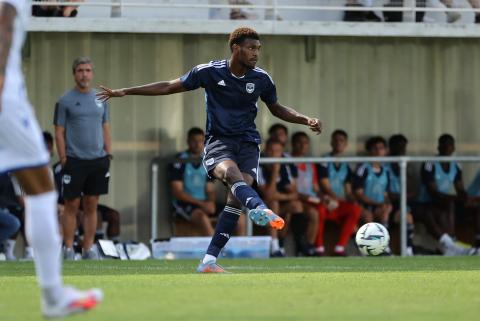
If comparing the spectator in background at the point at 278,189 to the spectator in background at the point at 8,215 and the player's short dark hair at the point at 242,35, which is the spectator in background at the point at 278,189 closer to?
the spectator in background at the point at 8,215

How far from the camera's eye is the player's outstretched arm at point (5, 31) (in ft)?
23.1

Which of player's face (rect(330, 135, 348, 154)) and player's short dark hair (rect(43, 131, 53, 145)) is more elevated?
player's short dark hair (rect(43, 131, 53, 145))

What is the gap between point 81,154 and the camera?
53.2 feet

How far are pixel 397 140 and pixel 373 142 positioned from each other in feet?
1.24

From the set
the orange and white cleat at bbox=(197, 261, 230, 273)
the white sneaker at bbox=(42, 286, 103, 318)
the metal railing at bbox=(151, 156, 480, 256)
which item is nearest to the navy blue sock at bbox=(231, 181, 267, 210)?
the orange and white cleat at bbox=(197, 261, 230, 273)

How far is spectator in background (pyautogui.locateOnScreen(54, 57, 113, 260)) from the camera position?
52.7ft

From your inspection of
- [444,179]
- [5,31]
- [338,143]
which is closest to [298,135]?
[338,143]

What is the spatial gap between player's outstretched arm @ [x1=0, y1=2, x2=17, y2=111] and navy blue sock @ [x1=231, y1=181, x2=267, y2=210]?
14.4ft

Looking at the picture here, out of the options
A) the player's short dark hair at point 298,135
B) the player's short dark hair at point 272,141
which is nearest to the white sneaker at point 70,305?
the player's short dark hair at point 272,141

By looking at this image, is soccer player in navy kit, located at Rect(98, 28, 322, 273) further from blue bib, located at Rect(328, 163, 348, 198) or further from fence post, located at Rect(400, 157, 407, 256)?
blue bib, located at Rect(328, 163, 348, 198)

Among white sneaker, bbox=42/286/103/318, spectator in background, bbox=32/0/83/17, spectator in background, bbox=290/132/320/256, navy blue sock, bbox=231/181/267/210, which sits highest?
spectator in background, bbox=32/0/83/17

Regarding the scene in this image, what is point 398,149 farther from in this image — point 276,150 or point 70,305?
point 70,305

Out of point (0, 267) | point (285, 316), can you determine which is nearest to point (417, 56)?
point (0, 267)

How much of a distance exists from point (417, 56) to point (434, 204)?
99.2 inches
